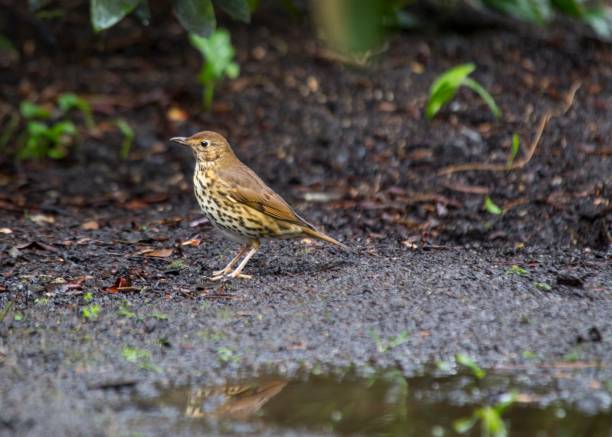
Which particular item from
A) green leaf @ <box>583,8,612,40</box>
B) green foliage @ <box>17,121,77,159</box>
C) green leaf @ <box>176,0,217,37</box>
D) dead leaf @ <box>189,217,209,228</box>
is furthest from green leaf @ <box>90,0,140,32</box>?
green leaf @ <box>583,8,612,40</box>

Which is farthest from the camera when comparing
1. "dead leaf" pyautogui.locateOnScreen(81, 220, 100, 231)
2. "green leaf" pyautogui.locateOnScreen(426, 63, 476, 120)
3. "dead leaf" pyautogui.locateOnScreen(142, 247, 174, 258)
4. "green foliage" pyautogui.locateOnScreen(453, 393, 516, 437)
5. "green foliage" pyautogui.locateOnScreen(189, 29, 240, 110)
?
"green foliage" pyautogui.locateOnScreen(189, 29, 240, 110)

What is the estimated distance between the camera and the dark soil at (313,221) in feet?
14.6

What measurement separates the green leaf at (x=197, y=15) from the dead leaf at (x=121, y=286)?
4.69 feet

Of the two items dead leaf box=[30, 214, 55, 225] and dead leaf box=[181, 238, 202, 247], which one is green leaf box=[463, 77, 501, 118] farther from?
dead leaf box=[30, 214, 55, 225]

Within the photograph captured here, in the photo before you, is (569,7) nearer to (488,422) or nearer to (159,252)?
(159,252)

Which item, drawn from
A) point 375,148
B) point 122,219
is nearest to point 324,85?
point 375,148

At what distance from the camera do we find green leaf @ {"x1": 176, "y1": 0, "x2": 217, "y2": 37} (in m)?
4.93

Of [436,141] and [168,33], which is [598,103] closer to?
[436,141]

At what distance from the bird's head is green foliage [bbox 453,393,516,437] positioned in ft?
9.87

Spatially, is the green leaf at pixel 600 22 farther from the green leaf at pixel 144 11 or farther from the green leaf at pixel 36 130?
the green leaf at pixel 144 11

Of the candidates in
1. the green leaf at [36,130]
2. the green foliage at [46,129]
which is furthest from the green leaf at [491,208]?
the green leaf at [36,130]

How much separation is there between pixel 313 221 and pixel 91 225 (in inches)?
61.4

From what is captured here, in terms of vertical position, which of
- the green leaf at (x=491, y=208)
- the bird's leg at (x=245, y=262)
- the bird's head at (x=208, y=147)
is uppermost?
the bird's head at (x=208, y=147)

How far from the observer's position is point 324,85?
9305 mm
